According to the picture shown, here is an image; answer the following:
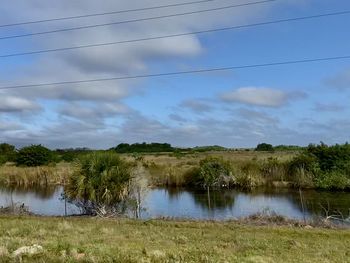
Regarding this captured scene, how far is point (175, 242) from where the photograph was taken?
1486cm

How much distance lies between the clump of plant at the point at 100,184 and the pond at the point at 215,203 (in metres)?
1.26

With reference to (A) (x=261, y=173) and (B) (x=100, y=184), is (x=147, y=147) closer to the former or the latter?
(A) (x=261, y=173)

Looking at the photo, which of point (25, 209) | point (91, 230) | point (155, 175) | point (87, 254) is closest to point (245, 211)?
point (25, 209)

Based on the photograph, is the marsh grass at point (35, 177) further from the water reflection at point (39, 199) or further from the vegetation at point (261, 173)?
the water reflection at point (39, 199)

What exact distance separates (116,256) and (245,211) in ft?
60.6

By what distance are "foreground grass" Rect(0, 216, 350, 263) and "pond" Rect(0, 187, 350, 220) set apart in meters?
6.62

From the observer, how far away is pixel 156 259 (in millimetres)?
11578

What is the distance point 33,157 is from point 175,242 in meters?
53.0

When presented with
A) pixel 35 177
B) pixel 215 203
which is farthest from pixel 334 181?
pixel 35 177

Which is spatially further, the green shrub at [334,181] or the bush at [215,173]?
the bush at [215,173]

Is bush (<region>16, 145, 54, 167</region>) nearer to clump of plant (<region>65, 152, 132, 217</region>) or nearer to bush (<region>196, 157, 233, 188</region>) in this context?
bush (<region>196, 157, 233, 188</region>)

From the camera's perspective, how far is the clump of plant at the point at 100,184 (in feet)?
84.5

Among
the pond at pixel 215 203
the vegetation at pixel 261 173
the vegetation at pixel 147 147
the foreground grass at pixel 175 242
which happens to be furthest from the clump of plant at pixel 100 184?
the vegetation at pixel 147 147

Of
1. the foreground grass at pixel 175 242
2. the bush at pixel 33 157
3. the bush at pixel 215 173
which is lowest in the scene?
the foreground grass at pixel 175 242
